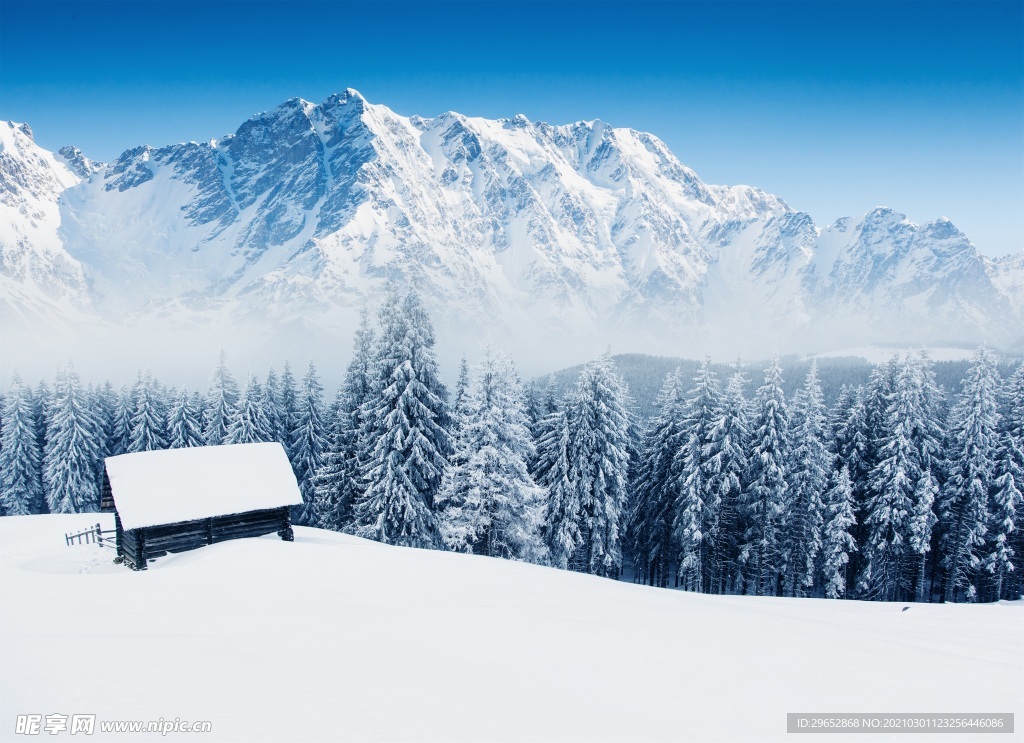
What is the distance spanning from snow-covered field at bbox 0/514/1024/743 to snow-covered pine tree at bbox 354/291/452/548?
11763 mm

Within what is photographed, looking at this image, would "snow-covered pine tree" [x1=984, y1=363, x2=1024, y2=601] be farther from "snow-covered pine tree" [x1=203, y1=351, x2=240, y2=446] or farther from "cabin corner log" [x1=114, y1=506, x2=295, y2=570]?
"snow-covered pine tree" [x1=203, y1=351, x2=240, y2=446]

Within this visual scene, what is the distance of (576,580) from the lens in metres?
16.0

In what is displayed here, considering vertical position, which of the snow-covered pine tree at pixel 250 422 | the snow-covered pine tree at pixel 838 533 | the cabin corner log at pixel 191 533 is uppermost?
the snow-covered pine tree at pixel 250 422

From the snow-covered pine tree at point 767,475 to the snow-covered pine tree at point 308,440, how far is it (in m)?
30.6

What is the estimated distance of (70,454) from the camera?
44719mm

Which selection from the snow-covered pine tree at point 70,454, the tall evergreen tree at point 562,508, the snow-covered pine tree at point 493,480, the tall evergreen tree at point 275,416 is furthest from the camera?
the tall evergreen tree at point 275,416

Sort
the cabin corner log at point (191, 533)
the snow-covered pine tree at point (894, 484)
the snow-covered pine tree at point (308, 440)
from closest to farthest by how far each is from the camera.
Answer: the cabin corner log at point (191, 533), the snow-covered pine tree at point (894, 484), the snow-covered pine tree at point (308, 440)

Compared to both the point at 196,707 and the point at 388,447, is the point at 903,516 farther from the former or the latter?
the point at 196,707

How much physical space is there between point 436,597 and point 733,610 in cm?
681

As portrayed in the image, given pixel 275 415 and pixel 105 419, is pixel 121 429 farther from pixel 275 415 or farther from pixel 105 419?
pixel 275 415

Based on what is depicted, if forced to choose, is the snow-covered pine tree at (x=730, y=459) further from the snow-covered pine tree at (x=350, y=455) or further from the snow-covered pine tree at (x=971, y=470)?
the snow-covered pine tree at (x=350, y=455)

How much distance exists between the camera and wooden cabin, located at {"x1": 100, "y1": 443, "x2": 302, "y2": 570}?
1962 cm

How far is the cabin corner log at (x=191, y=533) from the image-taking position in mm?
19562

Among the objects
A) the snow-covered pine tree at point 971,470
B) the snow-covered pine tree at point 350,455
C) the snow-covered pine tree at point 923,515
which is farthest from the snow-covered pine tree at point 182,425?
the snow-covered pine tree at point 971,470
